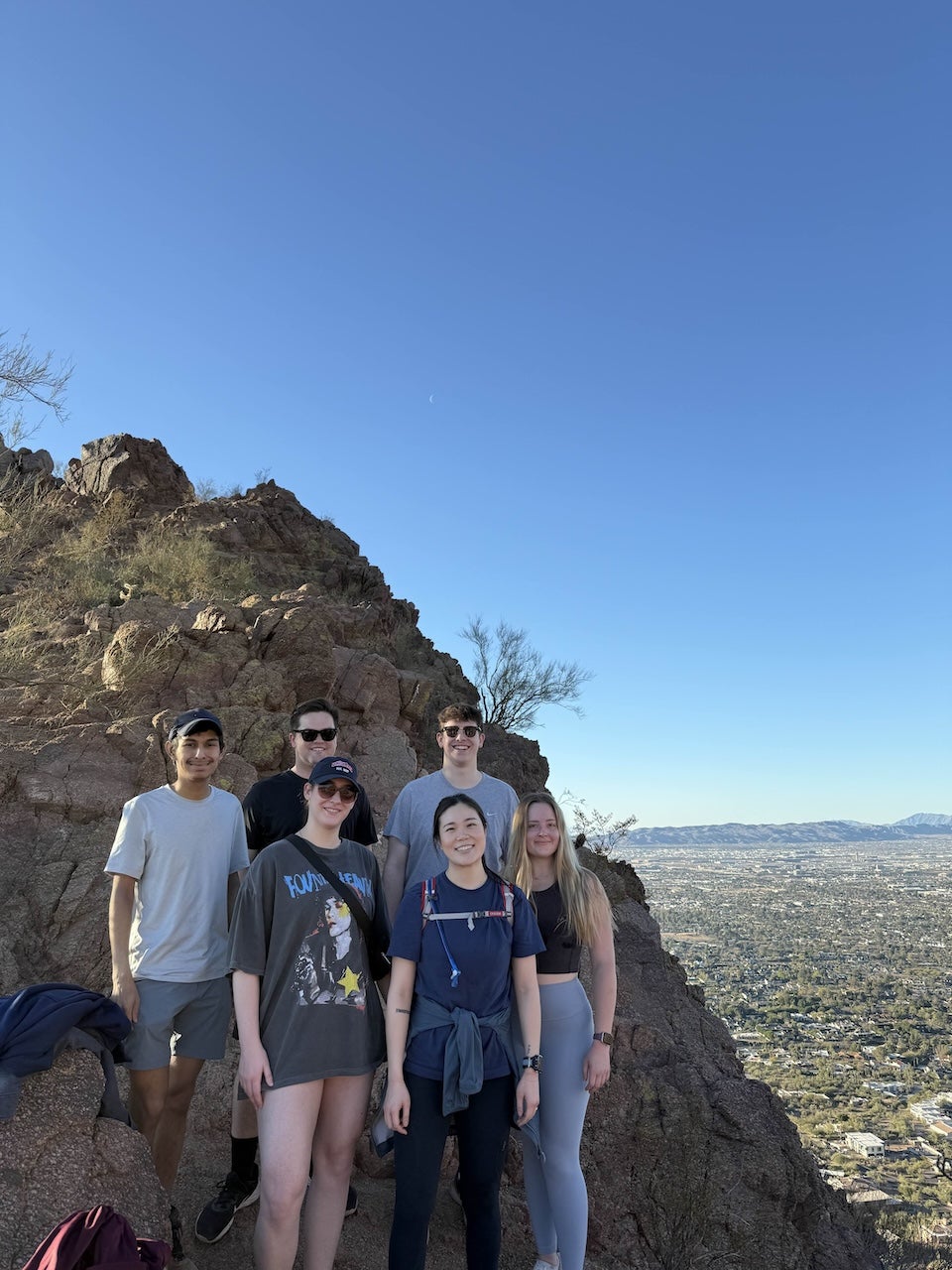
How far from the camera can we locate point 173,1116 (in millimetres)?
3482

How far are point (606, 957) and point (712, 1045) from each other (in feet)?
15.2

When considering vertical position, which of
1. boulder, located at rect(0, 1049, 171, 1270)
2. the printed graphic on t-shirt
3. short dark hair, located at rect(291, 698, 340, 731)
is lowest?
boulder, located at rect(0, 1049, 171, 1270)

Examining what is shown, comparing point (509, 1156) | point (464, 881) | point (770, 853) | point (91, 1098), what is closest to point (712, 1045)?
point (509, 1156)

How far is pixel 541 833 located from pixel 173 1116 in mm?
2033

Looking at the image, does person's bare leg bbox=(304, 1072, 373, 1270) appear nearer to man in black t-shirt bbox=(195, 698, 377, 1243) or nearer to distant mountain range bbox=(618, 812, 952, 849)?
man in black t-shirt bbox=(195, 698, 377, 1243)

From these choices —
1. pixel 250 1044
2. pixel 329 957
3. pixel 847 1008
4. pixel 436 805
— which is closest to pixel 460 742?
pixel 436 805

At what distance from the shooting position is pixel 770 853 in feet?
495

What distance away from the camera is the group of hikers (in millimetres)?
2951

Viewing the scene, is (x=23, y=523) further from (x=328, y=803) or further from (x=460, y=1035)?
(x=460, y=1035)

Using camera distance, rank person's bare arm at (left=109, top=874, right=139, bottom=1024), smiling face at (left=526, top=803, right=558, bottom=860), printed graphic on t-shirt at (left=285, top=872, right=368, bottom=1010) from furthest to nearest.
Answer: smiling face at (left=526, top=803, right=558, bottom=860)
person's bare arm at (left=109, top=874, right=139, bottom=1024)
printed graphic on t-shirt at (left=285, top=872, right=368, bottom=1010)

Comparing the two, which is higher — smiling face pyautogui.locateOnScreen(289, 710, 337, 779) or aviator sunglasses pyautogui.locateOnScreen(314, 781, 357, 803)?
smiling face pyautogui.locateOnScreen(289, 710, 337, 779)

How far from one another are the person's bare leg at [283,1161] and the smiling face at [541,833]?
1.29 meters

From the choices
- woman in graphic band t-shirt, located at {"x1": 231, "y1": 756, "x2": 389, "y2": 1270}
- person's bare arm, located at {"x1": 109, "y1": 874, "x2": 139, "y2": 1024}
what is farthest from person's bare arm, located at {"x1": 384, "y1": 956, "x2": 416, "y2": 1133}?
person's bare arm, located at {"x1": 109, "y1": 874, "x2": 139, "y2": 1024}

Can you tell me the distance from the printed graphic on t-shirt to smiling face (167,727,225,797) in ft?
2.56
